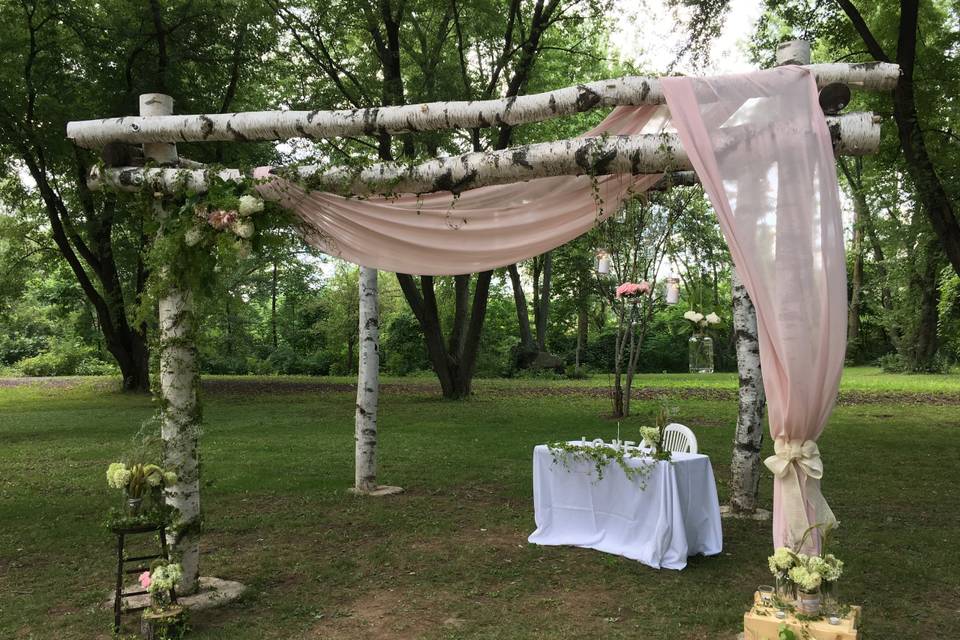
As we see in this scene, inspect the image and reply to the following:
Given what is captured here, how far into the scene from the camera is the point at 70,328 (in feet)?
109

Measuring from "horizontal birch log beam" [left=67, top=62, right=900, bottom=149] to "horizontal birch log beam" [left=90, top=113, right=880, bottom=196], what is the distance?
0.20 m

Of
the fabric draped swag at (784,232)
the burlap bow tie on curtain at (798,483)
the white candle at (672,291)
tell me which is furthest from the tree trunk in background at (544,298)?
the burlap bow tie on curtain at (798,483)

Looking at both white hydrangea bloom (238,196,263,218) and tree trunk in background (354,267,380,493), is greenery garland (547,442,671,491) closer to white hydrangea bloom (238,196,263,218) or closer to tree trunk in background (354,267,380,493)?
tree trunk in background (354,267,380,493)

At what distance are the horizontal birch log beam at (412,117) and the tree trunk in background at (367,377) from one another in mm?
3008

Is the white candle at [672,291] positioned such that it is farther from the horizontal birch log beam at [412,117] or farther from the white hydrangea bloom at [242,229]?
the white hydrangea bloom at [242,229]

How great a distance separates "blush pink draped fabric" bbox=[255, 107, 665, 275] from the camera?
4676 mm

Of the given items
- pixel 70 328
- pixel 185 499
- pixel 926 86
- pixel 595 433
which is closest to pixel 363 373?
pixel 185 499

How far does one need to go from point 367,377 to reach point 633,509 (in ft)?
10.7

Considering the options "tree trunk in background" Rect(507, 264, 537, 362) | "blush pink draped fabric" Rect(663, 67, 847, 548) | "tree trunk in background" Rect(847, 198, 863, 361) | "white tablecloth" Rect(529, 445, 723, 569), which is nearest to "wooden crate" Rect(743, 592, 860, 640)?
"blush pink draped fabric" Rect(663, 67, 847, 548)

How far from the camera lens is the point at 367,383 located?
7.77 metres

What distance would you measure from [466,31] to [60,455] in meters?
10.9

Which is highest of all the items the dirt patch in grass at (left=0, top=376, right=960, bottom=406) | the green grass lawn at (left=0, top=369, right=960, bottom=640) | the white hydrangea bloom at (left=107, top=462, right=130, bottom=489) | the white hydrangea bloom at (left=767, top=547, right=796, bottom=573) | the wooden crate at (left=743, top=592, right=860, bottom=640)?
the white hydrangea bloom at (left=107, top=462, right=130, bottom=489)

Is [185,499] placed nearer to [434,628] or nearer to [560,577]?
[434,628]

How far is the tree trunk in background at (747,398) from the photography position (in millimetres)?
6508
